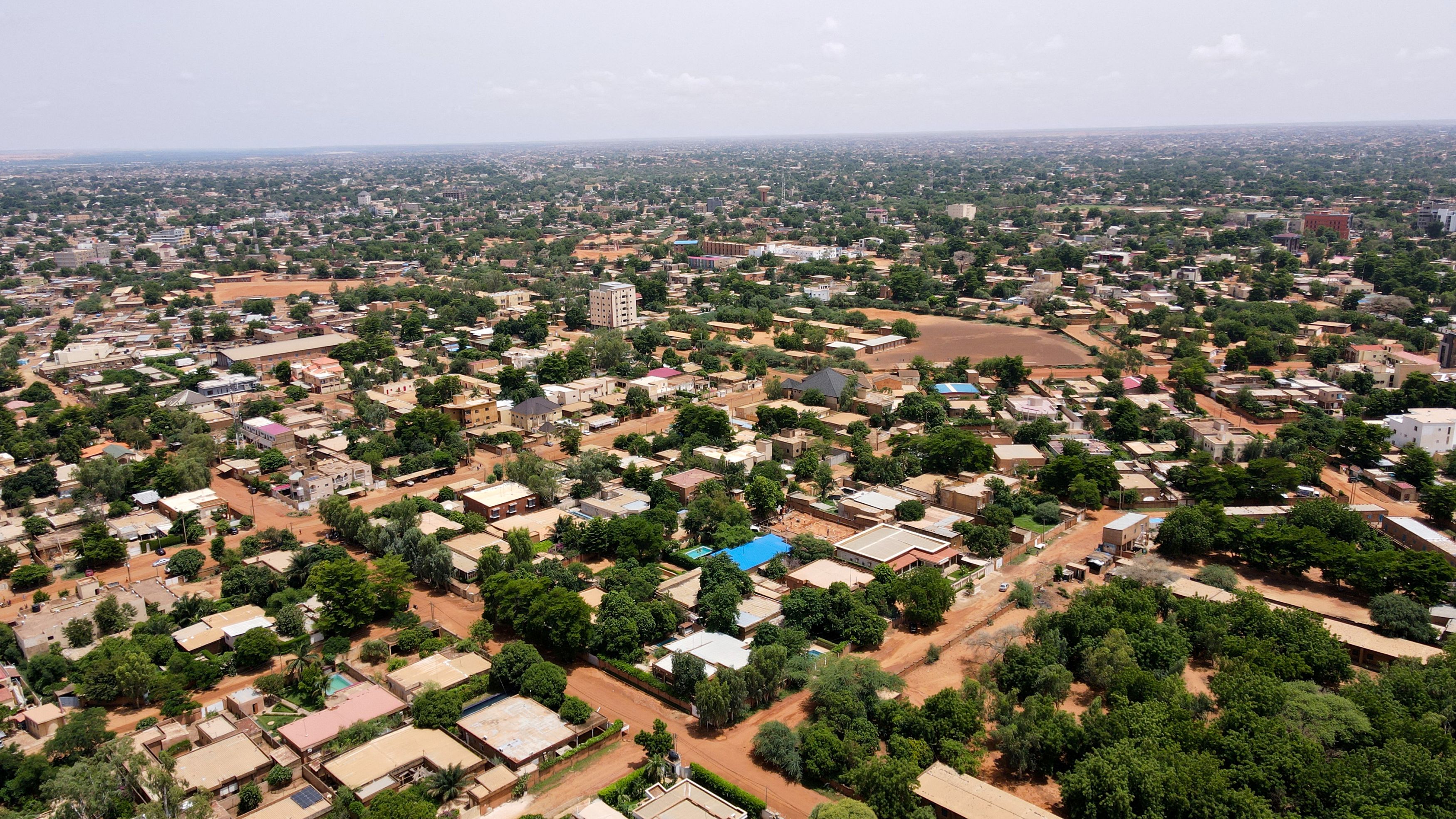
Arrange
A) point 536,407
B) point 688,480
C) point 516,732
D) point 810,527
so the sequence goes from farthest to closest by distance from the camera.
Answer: point 536,407, point 688,480, point 810,527, point 516,732

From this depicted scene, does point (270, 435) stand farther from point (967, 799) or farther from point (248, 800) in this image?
point (967, 799)

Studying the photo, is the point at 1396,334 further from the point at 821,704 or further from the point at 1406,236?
the point at 821,704

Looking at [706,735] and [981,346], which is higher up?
[981,346]

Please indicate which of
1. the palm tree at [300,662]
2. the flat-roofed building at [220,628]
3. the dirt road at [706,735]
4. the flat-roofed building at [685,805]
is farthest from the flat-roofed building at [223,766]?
the flat-roofed building at [685,805]

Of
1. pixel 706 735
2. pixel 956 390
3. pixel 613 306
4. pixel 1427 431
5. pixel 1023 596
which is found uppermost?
pixel 613 306

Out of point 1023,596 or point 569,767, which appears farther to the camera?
point 1023,596

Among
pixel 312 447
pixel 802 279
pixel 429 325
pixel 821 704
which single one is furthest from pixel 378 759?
pixel 802 279

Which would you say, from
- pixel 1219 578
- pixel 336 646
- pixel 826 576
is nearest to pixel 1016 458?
pixel 1219 578
